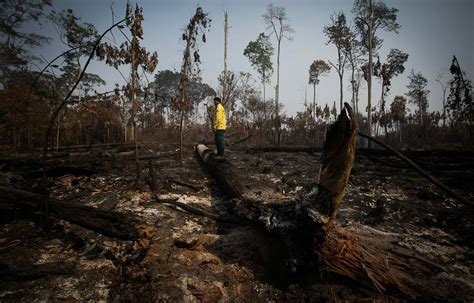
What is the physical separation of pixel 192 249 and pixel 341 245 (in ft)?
6.33

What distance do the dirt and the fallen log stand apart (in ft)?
0.44

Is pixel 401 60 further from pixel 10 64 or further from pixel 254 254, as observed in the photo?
pixel 10 64

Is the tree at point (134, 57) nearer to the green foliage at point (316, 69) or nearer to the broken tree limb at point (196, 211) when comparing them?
the broken tree limb at point (196, 211)

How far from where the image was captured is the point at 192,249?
3236 mm

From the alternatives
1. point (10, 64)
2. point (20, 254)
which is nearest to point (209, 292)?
point (20, 254)

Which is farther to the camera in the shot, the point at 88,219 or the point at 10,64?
the point at 10,64

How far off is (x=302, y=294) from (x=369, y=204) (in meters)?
3.17

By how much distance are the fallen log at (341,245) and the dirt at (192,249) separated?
13 cm

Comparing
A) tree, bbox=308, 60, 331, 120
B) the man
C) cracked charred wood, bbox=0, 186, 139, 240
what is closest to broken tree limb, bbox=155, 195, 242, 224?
cracked charred wood, bbox=0, 186, 139, 240

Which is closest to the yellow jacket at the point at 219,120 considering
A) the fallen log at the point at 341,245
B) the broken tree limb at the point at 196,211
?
the broken tree limb at the point at 196,211

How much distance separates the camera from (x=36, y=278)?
259 centimetres

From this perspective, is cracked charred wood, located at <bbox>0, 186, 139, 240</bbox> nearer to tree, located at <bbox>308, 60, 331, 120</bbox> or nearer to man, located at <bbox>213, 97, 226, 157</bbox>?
man, located at <bbox>213, 97, 226, 157</bbox>

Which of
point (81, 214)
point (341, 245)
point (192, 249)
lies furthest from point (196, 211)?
point (341, 245)

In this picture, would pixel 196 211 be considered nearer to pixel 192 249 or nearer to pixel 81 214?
pixel 192 249
